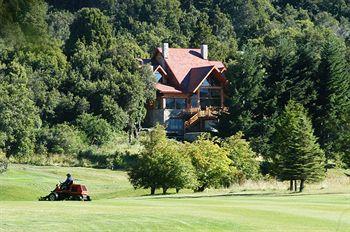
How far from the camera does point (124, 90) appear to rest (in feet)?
205

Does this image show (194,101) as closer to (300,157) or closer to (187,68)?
(187,68)

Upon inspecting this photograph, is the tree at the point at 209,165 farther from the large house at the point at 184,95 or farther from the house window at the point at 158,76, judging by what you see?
the house window at the point at 158,76

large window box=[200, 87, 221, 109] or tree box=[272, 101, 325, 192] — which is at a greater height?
large window box=[200, 87, 221, 109]

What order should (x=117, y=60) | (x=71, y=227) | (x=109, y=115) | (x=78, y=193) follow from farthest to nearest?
(x=117, y=60)
(x=109, y=115)
(x=78, y=193)
(x=71, y=227)

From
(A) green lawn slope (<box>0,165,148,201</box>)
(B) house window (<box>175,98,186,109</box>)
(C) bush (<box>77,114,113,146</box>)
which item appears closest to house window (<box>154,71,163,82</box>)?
(B) house window (<box>175,98,186,109</box>)

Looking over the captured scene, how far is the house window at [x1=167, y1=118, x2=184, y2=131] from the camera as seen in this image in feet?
227

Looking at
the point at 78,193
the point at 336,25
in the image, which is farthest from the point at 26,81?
the point at 336,25

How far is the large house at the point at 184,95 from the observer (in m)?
67.8

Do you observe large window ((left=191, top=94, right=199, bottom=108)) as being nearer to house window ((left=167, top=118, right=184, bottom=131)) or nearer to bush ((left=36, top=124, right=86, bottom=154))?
house window ((left=167, top=118, right=184, bottom=131))

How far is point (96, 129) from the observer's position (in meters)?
59.2

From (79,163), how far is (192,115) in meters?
16.2

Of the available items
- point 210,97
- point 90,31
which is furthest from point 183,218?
point 90,31

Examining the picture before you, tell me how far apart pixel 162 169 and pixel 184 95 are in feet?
107

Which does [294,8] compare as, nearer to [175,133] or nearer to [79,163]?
[175,133]
